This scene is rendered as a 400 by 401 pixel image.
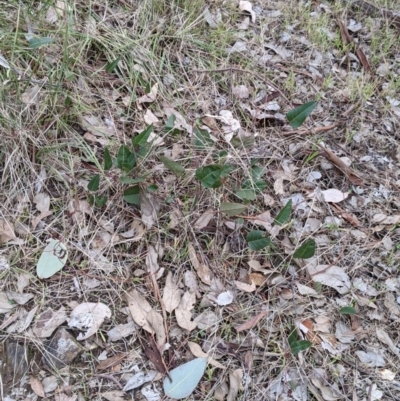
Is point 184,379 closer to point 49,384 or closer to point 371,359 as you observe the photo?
point 49,384

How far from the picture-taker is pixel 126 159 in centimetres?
154

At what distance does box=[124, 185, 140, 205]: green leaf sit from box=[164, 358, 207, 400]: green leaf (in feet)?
1.90

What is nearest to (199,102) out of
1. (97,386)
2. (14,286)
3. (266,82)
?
(266,82)

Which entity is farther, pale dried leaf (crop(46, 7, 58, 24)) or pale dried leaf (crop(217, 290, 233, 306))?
pale dried leaf (crop(46, 7, 58, 24))

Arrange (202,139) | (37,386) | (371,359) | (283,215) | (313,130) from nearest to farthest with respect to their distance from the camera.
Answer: (37,386) → (371,359) → (283,215) → (202,139) → (313,130)

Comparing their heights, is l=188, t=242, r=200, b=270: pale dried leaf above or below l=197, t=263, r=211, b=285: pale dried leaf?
above

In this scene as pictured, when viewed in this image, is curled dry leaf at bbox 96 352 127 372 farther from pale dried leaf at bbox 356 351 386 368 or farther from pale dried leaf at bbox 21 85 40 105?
pale dried leaf at bbox 21 85 40 105

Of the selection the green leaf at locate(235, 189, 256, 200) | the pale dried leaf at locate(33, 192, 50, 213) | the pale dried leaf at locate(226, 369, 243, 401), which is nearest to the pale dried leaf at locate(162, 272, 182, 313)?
the pale dried leaf at locate(226, 369, 243, 401)

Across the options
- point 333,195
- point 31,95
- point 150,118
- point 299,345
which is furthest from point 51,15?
point 299,345

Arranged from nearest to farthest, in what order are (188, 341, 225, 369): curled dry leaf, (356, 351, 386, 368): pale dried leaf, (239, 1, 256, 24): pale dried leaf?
(188, 341, 225, 369): curled dry leaf
(356, 351, 386, 368): pale dried leaf
(239, 1, 256, 24): pale dried leaf

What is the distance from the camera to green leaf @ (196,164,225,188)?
4.99 ft

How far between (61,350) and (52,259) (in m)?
0.29

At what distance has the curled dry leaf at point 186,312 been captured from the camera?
144 cm

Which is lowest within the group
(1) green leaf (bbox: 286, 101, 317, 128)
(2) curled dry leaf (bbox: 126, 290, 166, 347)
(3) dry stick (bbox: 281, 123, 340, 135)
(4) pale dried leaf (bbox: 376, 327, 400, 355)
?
(2) curled dry leaf (bbox: 126, 290, 166, 347)
